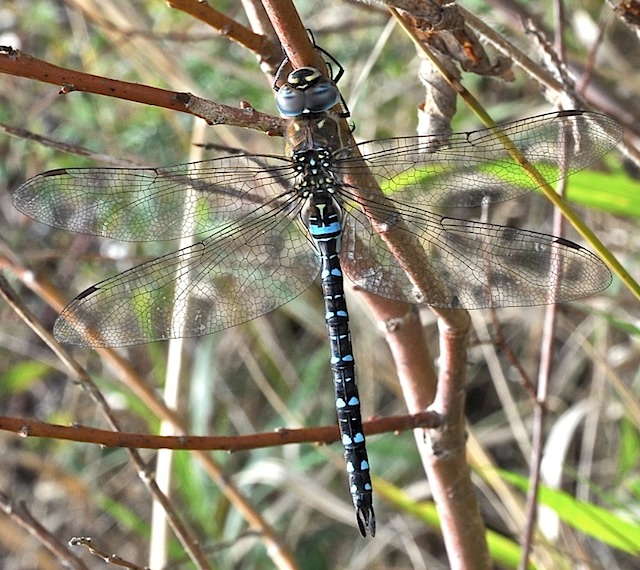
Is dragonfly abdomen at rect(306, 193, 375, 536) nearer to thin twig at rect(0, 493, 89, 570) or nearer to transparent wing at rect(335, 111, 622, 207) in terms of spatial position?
transparent wing at rect(335, 111, 622, 207)

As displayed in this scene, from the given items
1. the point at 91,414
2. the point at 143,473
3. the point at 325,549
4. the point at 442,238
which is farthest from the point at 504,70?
the point at 91,414

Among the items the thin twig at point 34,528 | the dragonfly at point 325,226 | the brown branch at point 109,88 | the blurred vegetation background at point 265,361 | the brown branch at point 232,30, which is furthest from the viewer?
the blurred vegetation background at point 265,361

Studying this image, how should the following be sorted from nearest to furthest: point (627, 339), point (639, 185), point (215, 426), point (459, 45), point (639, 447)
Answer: point (459, 45)
point (639, 185)
point (639, 447)
point (627, 339)
point (215, 426)

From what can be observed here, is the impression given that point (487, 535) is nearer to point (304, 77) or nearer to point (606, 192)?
point (606, 192)

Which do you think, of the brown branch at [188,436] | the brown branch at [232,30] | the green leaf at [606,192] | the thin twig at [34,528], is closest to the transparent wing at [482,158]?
the brown branch at [232,30]

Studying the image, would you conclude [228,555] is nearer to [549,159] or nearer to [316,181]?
[316,181]

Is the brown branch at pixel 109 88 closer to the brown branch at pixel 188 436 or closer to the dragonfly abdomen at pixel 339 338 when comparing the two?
the brown branch at pixel 188 436
